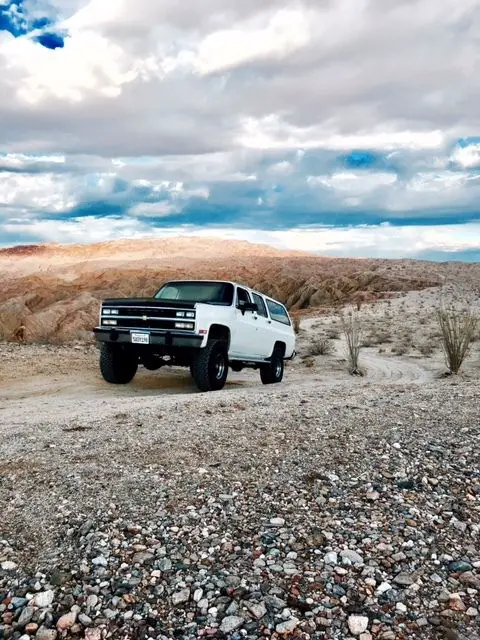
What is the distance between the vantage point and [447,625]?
314 centimetres

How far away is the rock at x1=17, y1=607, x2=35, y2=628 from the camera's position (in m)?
3.19

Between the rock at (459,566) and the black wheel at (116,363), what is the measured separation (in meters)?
8.39

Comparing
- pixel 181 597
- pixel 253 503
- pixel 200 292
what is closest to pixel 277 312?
pixel 200 292

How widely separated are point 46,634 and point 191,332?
7.12 m

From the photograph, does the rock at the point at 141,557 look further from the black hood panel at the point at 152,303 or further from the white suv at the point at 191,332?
the black hood panel at the point at 152,303

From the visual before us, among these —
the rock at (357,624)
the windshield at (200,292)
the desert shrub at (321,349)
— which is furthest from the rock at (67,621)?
the desert shrub at (321,349)

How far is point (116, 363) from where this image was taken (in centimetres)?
1180

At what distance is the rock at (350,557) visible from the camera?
3723mm

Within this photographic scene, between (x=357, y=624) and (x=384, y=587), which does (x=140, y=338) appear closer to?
(x=384, y=587)

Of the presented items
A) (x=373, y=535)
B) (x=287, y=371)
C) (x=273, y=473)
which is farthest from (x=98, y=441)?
(x=287, y=371)

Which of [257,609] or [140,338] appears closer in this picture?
[257,609]

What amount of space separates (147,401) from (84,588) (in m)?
5.97

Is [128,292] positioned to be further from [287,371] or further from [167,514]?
[167,514]

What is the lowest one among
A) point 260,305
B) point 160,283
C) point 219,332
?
point 160,283
